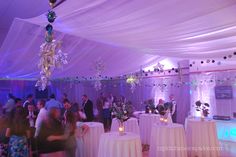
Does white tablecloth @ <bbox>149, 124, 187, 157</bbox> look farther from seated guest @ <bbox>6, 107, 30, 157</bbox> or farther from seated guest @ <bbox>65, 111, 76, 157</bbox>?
seated guest @ <bbox>6, 107, 30, 157</bbox>

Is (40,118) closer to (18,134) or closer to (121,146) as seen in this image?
(18,134)

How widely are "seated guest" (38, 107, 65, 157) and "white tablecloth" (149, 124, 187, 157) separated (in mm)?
2170

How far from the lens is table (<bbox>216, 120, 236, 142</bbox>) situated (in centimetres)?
777

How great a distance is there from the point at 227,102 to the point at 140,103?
5096 millimetres

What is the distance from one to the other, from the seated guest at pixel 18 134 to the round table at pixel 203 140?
3.78m

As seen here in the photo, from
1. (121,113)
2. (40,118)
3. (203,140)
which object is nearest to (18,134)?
(40,118)

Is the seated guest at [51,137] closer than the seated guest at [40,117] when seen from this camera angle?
Yes

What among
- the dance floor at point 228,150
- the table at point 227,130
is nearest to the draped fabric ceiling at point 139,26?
the dance floor at point 228,150

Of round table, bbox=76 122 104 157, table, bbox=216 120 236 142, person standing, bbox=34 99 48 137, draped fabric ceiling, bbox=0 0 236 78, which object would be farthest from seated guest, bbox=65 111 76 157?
table, bbox=216 120 236 142

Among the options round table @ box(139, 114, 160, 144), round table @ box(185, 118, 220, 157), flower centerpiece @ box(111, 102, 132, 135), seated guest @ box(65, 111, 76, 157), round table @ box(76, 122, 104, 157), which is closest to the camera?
seated guest @ box(65, 111, 76, 157)

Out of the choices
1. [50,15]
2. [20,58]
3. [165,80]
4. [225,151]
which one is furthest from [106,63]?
[50,15]

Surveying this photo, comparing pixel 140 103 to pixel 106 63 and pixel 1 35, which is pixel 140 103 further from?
pixel 1 35

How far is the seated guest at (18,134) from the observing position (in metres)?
4.40

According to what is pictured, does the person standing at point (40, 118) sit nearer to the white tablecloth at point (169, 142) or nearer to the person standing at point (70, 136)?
the person standing at point (70, 136)
